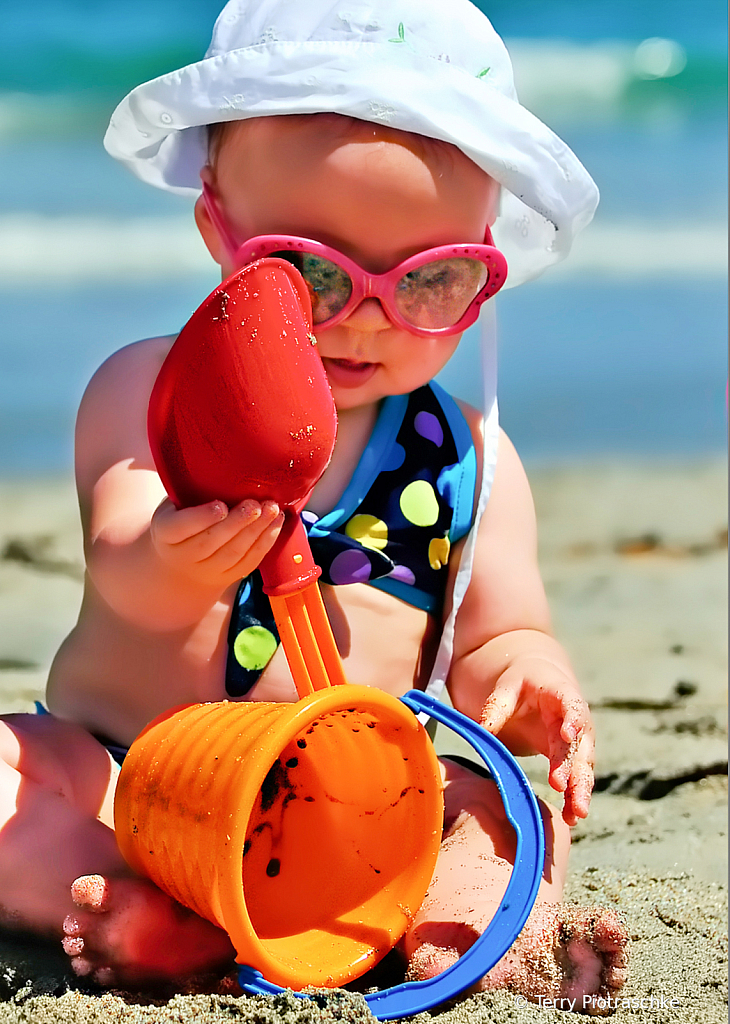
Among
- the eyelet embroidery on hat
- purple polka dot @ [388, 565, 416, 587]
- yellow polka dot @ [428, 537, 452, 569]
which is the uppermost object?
the eyelet embroidery on hat

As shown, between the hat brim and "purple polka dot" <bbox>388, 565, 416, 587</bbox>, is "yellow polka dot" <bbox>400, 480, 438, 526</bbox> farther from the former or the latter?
the hat brim

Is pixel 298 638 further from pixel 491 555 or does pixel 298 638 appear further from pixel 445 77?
pixel 445 77

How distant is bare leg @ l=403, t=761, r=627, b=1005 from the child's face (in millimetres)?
520

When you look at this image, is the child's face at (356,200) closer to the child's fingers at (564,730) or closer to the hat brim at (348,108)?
the hat brim at (348,108)

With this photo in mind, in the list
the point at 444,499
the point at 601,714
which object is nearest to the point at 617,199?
the point at 601,714

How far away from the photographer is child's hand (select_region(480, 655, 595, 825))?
1072 mm

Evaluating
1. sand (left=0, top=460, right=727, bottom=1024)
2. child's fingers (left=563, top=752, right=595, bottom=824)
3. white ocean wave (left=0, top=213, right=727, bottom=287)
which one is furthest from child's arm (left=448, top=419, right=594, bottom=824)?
white ocean wave (left=0, top=213, right=727, bottom=287)

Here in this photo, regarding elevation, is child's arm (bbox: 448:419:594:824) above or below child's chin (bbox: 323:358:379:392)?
below

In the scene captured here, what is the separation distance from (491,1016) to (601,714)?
97cm

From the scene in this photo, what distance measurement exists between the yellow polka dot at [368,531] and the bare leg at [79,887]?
0.41 metres

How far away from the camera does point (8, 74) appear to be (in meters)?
3.48

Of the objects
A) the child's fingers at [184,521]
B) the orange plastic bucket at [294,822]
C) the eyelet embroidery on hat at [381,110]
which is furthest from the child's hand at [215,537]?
the eyelet embroidery on hat at [381,110]

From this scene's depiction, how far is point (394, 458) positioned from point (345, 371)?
6.9 inches

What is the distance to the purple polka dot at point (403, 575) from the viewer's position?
1.32 meters
